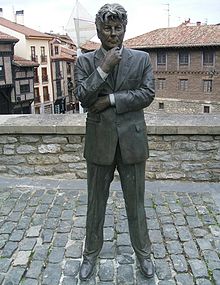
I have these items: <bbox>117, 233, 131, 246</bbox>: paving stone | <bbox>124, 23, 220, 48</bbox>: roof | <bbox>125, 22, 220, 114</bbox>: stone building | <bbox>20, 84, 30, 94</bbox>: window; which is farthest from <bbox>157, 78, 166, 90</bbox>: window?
<bbox>117, 233, 131, 246</bbox>: paving stone

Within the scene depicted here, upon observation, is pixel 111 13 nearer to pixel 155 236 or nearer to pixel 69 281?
pixel 69 281

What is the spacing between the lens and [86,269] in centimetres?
294

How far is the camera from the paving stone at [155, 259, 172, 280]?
2.94m

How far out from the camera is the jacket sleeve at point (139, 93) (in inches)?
100

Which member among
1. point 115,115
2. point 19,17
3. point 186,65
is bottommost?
point 115,115

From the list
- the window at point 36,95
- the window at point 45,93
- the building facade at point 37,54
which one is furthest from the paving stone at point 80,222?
the window at point 45,93

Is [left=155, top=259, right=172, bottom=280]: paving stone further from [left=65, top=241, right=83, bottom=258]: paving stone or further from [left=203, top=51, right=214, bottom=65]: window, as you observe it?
[left=203, top=51, right=214, bottom=65]: window

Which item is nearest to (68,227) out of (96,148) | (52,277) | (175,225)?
(52,277)

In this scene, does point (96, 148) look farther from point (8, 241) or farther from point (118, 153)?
point (8, 241)

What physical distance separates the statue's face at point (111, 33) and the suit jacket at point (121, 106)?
14 centimetres

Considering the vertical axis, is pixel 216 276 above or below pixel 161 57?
below

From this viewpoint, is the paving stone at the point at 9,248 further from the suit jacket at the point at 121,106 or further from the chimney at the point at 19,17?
the chimney at the point at 19,17

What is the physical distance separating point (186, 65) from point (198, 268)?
86.4 feet

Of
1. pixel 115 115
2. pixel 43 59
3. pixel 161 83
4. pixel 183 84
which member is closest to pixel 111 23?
pixel 115 115
